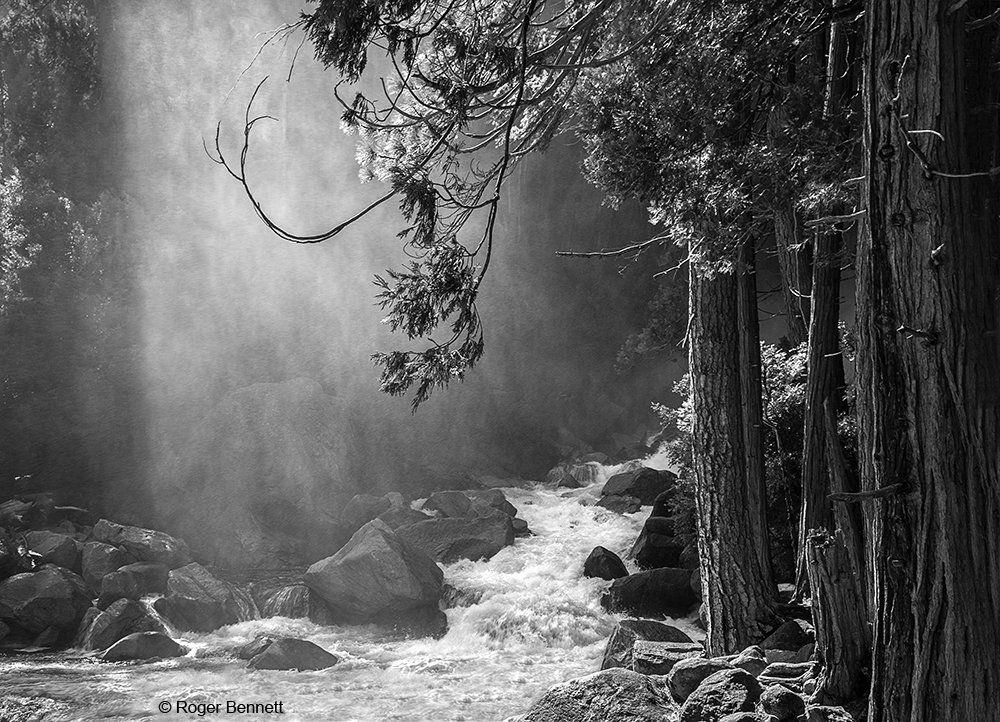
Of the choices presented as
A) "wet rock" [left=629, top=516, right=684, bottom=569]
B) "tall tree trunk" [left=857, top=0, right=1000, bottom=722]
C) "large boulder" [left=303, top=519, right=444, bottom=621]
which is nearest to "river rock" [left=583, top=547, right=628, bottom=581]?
"wet rock" [left=629, top=516, right=684, bottom=569]

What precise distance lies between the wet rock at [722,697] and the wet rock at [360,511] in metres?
11.1

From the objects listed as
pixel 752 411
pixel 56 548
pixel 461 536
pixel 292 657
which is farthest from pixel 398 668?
pixel 56 548

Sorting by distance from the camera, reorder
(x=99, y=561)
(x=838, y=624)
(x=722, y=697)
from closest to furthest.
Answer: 1. (x=722, y=697)
2. (x=838, y=624)
3. (x=99, y=561)

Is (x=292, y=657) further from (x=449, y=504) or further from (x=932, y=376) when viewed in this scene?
(x=932, y=376)

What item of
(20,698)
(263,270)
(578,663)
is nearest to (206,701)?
(20,698)

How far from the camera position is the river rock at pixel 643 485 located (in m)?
15.6

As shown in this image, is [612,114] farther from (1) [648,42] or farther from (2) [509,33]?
(2) [509,33]

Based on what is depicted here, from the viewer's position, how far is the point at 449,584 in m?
11.8

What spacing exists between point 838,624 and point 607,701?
140cm

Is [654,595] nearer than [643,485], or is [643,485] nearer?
[654,595]

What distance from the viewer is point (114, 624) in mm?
10305

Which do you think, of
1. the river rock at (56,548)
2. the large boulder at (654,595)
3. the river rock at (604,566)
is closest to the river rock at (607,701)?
the large boulder at (654,595)

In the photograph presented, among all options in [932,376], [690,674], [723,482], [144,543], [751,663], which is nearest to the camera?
[932,376]

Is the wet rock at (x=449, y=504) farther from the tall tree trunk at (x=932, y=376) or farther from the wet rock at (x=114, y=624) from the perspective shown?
the tall tree trunk at (x=932, y=376)
